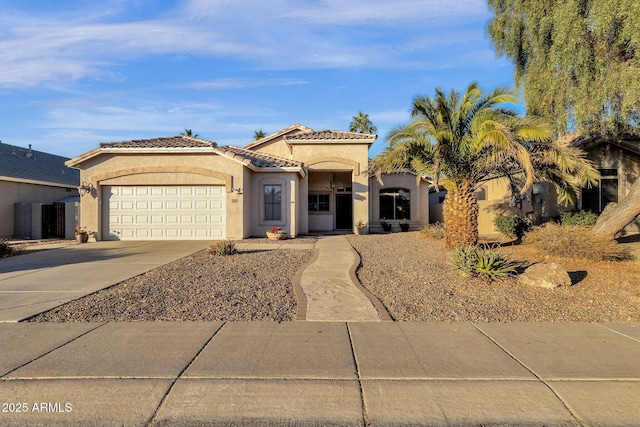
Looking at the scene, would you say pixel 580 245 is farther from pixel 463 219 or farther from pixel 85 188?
pixel 85 188

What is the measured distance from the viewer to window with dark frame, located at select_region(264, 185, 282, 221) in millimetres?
18078

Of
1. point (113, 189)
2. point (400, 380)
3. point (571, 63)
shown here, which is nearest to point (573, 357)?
point (400, 380)

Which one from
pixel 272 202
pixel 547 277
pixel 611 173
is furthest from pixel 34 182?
pixel 611 173

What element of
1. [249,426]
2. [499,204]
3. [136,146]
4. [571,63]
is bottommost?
[249,426]

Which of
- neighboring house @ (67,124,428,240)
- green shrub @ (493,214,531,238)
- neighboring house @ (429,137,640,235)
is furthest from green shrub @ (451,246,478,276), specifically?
neighboring house @ (429,137,640,235)

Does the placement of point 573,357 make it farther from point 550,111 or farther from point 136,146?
point 136,146

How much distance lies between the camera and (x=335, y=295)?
7.30 meters

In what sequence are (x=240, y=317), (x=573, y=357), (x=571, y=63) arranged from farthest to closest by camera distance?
(x=571, y=63) < (x=240, y=317) < (x=573, y=357)

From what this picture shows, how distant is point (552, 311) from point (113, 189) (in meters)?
16.6

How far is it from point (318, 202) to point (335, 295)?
15091 millimetres

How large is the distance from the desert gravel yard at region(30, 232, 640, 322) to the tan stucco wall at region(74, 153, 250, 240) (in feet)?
20.1

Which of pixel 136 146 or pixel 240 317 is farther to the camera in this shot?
pixel 136 146

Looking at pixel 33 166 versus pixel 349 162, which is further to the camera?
pixel 33 166

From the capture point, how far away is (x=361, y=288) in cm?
782
